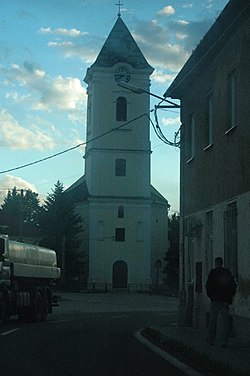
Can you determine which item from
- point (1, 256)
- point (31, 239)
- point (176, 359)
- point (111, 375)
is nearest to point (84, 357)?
point (176, 359)

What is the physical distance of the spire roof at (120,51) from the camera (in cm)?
8012

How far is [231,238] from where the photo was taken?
17.5 meters

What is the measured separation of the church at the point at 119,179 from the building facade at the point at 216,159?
55.6 metres

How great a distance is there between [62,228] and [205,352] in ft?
214

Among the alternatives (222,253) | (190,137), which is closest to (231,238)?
(222,253)

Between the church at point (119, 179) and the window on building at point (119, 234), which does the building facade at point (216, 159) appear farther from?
the window on building at point (119, 234)

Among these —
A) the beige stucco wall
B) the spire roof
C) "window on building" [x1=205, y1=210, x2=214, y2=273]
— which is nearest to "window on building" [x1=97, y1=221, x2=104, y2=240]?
the spire roof

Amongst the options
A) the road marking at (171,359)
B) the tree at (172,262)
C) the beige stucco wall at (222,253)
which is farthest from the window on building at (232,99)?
the tree at (172,262)

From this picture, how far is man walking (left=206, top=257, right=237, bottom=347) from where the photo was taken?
1489cm

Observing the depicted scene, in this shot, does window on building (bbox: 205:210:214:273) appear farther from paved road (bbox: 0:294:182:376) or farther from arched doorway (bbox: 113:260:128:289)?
arched doorway (bbox: 113:260:128:289)

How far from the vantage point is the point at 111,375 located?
1098 cm

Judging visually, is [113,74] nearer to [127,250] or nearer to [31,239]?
[127,250]

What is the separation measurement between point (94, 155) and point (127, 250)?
425 inches

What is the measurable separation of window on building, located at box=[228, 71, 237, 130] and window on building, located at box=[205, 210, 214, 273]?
3.26 metres
